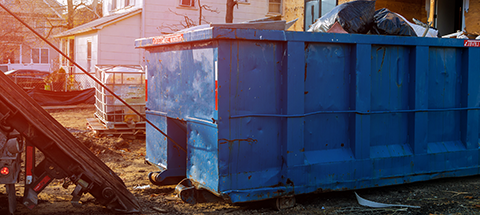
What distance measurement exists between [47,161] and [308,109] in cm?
264

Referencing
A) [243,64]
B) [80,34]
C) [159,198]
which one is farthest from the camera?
[80,34]

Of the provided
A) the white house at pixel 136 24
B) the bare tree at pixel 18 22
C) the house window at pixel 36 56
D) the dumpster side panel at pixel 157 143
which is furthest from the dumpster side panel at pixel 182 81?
the house window at pixel 36 56

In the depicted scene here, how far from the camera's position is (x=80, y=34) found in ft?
77.6

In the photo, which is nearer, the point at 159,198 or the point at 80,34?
the point at 159,198

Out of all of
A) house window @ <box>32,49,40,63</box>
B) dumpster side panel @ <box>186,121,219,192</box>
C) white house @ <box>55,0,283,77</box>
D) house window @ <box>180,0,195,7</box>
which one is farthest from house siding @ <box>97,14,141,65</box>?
house window @ <box>32,49,40,63</box>

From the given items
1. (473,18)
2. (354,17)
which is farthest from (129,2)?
(354,17)

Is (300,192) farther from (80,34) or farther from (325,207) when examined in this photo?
(80,34)

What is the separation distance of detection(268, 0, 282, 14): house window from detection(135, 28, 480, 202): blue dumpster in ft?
59.6

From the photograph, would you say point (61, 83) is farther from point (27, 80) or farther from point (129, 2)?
point (129, 2)

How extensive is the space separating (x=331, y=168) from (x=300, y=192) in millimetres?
461

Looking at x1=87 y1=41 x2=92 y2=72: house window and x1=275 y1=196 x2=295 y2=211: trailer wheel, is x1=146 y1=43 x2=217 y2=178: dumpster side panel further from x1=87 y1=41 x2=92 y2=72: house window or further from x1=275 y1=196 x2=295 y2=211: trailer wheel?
x1=87 y1=41 x2=92 y2=72: house window

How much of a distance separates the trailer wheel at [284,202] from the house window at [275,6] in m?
Result: 19.5

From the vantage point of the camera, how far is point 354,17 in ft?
17.8

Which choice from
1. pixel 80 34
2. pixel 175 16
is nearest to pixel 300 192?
pixel 175 16
